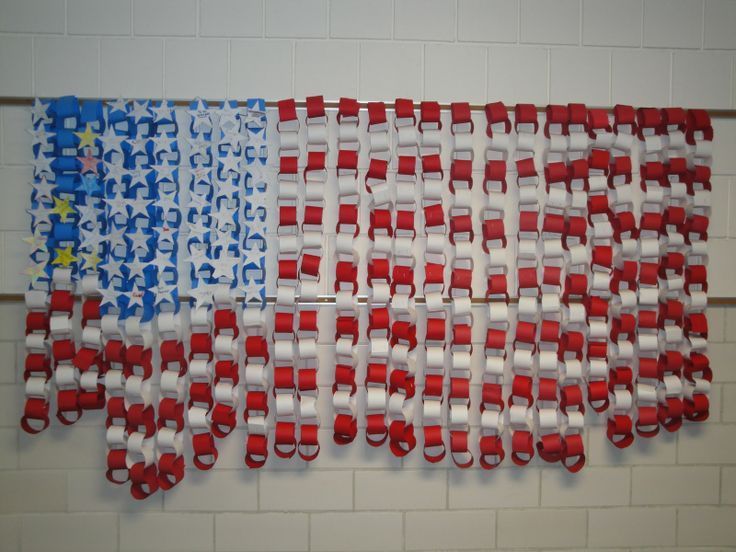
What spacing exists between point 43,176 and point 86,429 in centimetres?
88

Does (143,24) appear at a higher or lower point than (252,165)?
higher

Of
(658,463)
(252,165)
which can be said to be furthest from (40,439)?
(658,463)

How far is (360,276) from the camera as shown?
72.6 inches

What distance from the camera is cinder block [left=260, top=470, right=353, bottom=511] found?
186 centimetres

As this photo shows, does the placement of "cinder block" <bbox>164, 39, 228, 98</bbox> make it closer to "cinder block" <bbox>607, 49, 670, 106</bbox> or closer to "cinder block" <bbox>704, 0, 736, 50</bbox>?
"cinder block" <bbox>607, 49, 670, 106</bbox>

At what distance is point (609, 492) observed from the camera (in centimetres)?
192

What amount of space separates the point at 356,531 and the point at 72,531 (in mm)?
999

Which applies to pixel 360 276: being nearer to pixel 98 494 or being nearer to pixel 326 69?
pixel 326 69

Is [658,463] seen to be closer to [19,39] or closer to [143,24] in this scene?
[143,24]

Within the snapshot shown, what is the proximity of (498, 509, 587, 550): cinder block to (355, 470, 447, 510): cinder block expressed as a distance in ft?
0.87

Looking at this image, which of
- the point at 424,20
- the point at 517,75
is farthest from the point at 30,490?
the point at 517,75

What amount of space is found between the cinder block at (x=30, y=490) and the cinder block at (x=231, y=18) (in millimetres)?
1639

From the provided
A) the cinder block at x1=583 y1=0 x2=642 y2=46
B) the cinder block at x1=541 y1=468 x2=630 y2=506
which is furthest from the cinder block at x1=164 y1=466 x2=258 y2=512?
the cinder block at x1=583 y1=0 x2=642 y2=46

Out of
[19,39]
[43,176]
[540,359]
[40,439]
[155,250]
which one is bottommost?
[40,439]
